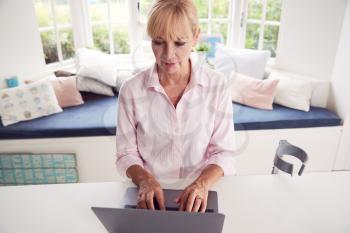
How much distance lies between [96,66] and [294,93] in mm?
1936

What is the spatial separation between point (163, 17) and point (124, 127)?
46 centimetres

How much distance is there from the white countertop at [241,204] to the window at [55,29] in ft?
7.58

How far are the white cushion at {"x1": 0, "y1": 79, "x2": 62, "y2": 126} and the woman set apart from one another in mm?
1565

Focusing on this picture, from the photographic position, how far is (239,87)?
108 inches

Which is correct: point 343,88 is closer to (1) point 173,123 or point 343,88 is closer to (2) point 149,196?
(1) point 173,123

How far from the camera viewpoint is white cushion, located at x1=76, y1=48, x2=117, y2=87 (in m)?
2.75

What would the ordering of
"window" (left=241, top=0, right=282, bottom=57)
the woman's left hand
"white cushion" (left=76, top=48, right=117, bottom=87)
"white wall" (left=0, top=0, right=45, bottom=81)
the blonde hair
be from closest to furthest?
the woman's left hand < the blonde hair < "white wall" (left=0, top=0, right=45, bottom=81) < "white cushion" (left=76, top=48, right=117, bottom=87) < "window" (left=241, top=0, right=282, bottom=57)

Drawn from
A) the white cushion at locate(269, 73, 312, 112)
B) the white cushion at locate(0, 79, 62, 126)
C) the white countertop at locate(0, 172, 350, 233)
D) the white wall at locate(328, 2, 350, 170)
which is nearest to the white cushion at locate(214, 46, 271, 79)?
the white cushion at locate(269, 73, 312, 112)

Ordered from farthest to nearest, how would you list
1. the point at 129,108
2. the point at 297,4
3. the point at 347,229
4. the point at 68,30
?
the point at 68,30
the point at 297,4
the point at 129,108
the point at 347,229

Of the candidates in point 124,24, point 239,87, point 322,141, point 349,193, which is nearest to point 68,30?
point 124,24

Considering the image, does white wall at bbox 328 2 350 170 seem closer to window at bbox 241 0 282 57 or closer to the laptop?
window at bbox 241 0 282 57

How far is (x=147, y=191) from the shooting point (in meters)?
0.91

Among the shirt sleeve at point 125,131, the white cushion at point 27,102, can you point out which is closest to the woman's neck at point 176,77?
the shirt sleeve at point 125,131

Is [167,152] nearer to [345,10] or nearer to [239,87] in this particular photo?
[239,87]
